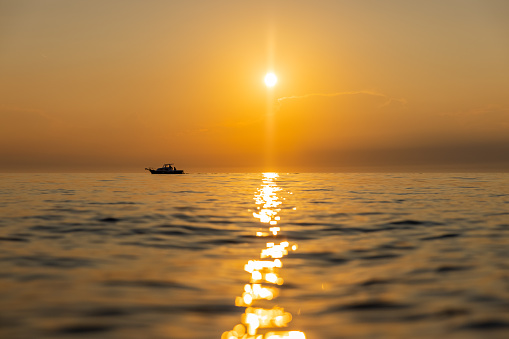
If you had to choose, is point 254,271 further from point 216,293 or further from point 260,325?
point 260,325

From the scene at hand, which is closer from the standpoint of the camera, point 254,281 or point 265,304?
point 265,304

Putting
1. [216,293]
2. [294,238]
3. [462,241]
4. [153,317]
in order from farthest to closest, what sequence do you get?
[294,238] → [462,241] → [216,293] → [153,317]

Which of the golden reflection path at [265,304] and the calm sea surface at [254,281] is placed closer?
the golden reflection path at [265,304]

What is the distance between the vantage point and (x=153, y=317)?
8117 mm

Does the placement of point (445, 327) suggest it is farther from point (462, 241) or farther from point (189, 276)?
point (462, 241)

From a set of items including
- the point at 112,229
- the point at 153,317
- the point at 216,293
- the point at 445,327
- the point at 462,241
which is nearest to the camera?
the point at 445,327

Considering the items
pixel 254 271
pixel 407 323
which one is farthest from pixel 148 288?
pixel 407 323

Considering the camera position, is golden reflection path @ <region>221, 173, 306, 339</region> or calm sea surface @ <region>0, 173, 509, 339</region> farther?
calm sea surface @ <region>0, 173, 509, 339</region>

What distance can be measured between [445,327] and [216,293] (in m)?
4.55

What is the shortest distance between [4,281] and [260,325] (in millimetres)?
6547

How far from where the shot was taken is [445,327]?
7559mm

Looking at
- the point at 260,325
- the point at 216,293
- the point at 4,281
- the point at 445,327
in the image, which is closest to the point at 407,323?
the point at 445,327

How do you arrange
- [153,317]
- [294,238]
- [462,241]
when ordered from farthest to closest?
[294,238] < [462,241] < [153,317]

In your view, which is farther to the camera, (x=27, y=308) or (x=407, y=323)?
(x=27, y=308)
